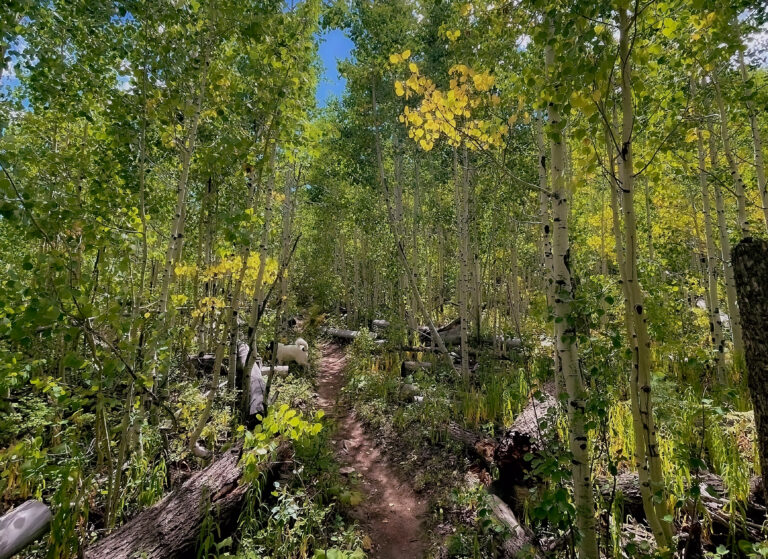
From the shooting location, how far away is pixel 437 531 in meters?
3.30

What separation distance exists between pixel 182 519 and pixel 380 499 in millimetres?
1915

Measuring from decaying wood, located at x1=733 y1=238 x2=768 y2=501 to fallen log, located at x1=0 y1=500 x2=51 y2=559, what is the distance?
4.67 m

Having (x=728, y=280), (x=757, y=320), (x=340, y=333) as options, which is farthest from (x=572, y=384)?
(x=340, y=333)

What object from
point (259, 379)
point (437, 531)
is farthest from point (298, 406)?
point (437, 531)

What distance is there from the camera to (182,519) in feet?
9.05

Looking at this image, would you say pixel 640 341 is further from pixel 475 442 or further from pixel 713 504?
pixel 475 442

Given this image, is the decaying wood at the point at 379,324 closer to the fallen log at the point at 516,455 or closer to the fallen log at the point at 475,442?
the fallen log at the point at 475,442

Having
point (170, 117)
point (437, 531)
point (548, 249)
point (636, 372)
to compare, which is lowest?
point (437, 531)

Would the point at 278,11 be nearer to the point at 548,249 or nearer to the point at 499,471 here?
the point at 548,249

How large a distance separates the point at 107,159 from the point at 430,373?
608 cm

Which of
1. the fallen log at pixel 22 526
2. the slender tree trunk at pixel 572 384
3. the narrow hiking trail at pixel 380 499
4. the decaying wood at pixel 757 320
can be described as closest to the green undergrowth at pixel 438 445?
the narrow hiking trail at pixel 380 499

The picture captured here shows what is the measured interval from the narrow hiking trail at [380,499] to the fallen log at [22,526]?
248 cm

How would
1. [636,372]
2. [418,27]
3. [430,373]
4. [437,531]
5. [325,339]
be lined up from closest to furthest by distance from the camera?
[636,372], [437,531], [430,373], [418,27], [325,339]

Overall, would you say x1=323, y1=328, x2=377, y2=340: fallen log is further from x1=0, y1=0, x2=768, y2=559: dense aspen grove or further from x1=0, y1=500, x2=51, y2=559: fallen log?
x1=0, y1=500, x2=51, y2=559: fallen log
